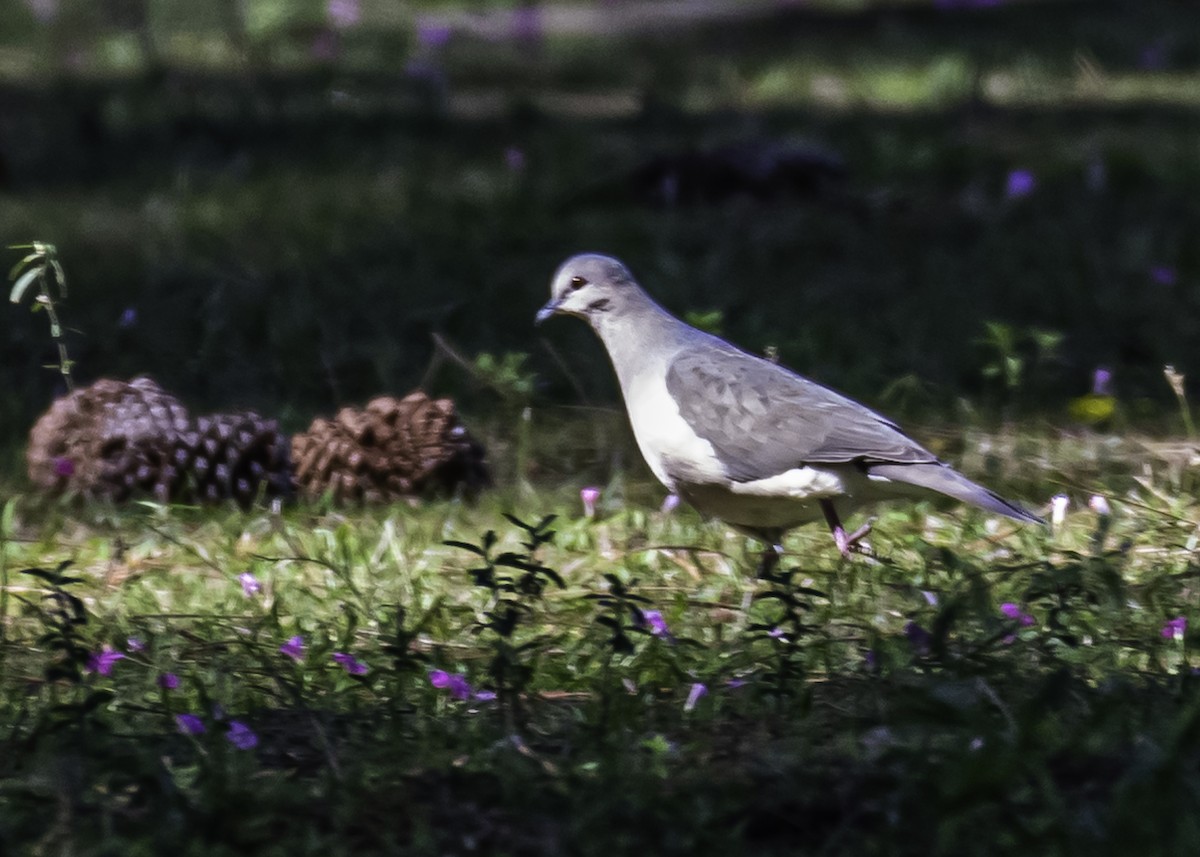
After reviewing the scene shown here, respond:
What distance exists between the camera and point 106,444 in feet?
13.9

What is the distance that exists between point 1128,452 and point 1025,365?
81 centimetres

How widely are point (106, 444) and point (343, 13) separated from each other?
26.3 feet

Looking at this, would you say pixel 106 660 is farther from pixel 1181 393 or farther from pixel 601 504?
pixel 1181 393

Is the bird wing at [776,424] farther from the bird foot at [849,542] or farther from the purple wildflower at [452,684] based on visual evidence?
the purple wildflower at [452,684]

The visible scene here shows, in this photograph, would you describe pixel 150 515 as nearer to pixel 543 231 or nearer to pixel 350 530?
pixel 350 530

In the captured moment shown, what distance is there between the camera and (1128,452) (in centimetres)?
433

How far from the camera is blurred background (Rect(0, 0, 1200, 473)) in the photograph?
516cm

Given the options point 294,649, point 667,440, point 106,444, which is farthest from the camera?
point 106,444

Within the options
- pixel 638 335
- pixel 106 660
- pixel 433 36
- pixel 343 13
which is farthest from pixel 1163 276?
pixel 343 13

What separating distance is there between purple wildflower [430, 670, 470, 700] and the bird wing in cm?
76

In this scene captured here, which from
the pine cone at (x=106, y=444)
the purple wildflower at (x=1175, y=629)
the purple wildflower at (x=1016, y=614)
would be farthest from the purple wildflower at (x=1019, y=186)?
the purple wildflower at (x=1175, y=629)

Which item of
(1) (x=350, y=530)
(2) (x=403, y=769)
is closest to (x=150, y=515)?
(1) (x=350, y=530)

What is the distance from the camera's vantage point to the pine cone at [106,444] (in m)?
4.20

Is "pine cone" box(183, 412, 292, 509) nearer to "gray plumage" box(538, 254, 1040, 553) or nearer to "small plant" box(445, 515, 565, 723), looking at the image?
"gray plumage" box(538, 254, 1040, 553)
